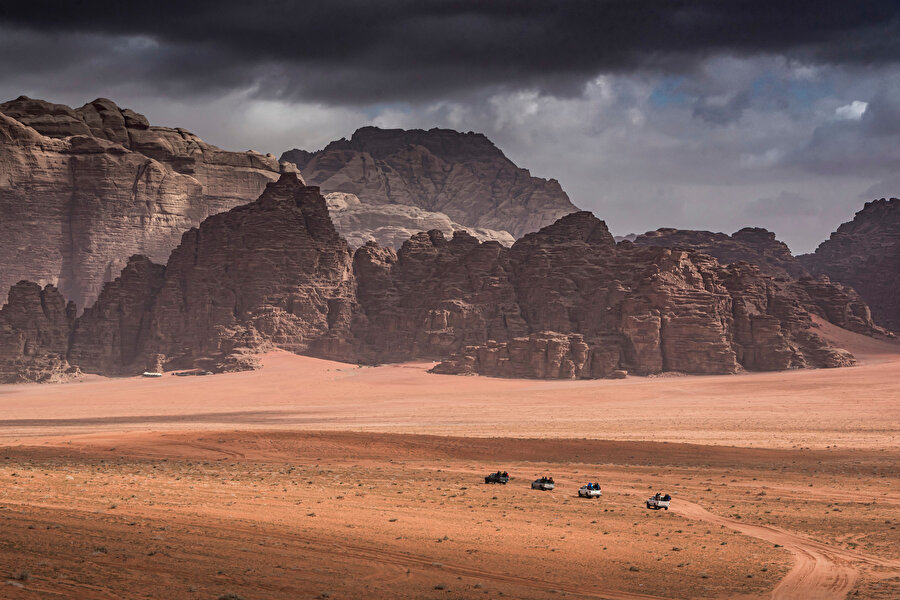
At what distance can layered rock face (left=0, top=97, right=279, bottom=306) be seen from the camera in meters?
138

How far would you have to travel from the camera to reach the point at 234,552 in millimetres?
19578

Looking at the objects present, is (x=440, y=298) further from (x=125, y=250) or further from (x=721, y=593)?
(x=721, y=593)

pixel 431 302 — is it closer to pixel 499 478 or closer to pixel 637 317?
pixel 637 317

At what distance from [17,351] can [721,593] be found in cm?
10033

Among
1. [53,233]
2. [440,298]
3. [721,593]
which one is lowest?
[721,593]

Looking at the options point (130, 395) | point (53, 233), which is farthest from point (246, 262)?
point (53, 233)

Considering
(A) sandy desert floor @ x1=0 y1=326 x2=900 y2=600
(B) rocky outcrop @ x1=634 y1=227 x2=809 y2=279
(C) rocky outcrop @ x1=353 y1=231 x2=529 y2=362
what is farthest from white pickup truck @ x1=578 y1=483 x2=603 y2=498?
(B) rocky outcrop @ x1=634 y1=227 x2=809 y2=279

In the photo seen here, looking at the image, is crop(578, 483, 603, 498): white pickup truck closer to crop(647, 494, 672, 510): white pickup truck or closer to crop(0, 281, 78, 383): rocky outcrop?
crop(647, 494, 672, 510): white pickup truck

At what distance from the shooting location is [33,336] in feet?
354

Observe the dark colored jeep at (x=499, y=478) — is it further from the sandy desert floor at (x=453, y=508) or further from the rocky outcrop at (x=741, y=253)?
the rocky outcrop at (x=741, y=253)

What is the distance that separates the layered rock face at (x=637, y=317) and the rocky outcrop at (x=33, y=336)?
4210 centimetres

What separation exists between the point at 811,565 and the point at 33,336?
10112cm

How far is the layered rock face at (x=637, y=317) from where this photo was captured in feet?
338

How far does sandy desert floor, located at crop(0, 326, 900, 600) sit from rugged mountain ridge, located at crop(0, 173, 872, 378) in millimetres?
32592
